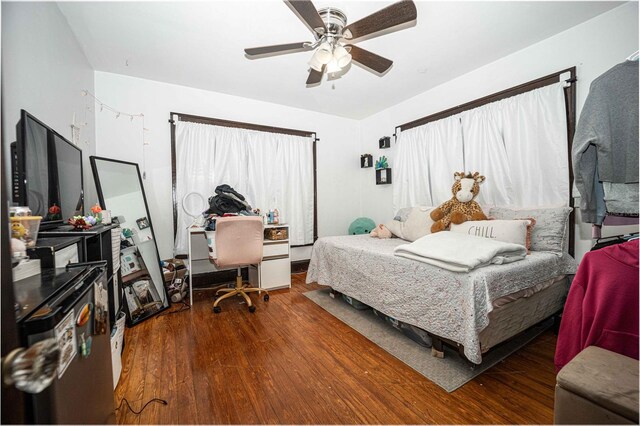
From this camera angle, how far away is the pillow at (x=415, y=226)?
2.75 m

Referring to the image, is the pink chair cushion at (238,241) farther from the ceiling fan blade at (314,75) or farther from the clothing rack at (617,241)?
the clothing rack at (617,241)

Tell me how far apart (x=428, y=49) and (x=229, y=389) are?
320 centimetres

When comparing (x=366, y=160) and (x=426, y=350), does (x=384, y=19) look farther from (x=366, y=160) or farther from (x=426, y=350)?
(x=366, y=160)

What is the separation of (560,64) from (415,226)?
1.92 metres

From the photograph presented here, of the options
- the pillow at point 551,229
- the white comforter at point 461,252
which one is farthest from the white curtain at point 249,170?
the pillow at point 551,229

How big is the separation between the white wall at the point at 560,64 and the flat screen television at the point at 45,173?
3437 mm

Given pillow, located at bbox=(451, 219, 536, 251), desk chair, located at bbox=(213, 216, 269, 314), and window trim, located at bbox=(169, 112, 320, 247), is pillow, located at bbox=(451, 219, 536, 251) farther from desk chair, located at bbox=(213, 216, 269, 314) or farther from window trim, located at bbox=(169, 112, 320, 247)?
window trim, located at bbox=(169, 112, 320, 247)

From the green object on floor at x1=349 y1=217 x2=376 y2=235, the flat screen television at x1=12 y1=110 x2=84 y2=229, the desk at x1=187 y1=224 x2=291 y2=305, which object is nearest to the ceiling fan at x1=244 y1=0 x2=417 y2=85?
the flat screen television at x1=12 y1=110 x2=84 y2=229

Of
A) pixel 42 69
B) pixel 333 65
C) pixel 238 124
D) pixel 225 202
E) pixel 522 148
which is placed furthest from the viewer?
pixel 238 124

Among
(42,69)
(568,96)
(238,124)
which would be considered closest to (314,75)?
(238,124)

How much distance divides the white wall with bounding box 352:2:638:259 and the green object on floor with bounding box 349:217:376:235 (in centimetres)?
159

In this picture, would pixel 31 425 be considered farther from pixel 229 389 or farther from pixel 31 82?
pixel 31 82

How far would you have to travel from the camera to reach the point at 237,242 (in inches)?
98.0

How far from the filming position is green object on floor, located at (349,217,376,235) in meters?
4.05
